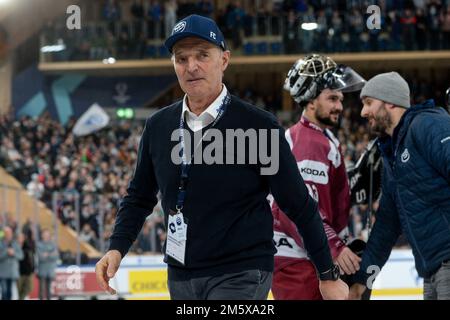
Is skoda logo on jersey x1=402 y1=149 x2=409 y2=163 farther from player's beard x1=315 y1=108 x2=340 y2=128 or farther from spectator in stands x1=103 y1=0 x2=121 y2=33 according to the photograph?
spectator in stands x1=103 y1=0 x2=121 y2=33

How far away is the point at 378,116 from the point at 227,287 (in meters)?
1.75

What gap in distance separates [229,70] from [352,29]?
164 inches

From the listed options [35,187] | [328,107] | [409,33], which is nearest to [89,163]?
[35,187]

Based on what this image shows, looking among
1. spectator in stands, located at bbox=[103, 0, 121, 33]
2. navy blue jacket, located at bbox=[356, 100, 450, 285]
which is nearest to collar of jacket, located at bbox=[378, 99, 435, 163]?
navy blue jacket, located at bbox=[356, 100, 450, 285]

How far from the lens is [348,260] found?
16.3ft

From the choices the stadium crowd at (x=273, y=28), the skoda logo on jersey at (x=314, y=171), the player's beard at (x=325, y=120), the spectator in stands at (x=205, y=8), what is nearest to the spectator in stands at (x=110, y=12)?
the stadium crowd at (x=273, y=28)

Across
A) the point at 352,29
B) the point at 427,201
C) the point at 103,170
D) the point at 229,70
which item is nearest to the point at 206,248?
the point at 427,201

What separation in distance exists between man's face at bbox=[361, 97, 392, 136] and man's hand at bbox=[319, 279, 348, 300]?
1381 millimetres

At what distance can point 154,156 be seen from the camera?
3.74 metres

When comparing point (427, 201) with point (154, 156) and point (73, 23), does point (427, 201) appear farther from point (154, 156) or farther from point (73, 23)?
point (73, 23)

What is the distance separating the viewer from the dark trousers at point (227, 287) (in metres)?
3.46

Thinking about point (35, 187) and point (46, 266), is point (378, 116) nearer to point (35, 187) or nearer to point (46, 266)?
point (46, 266)

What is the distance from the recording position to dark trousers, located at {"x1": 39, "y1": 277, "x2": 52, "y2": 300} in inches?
571

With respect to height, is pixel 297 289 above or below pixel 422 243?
below
